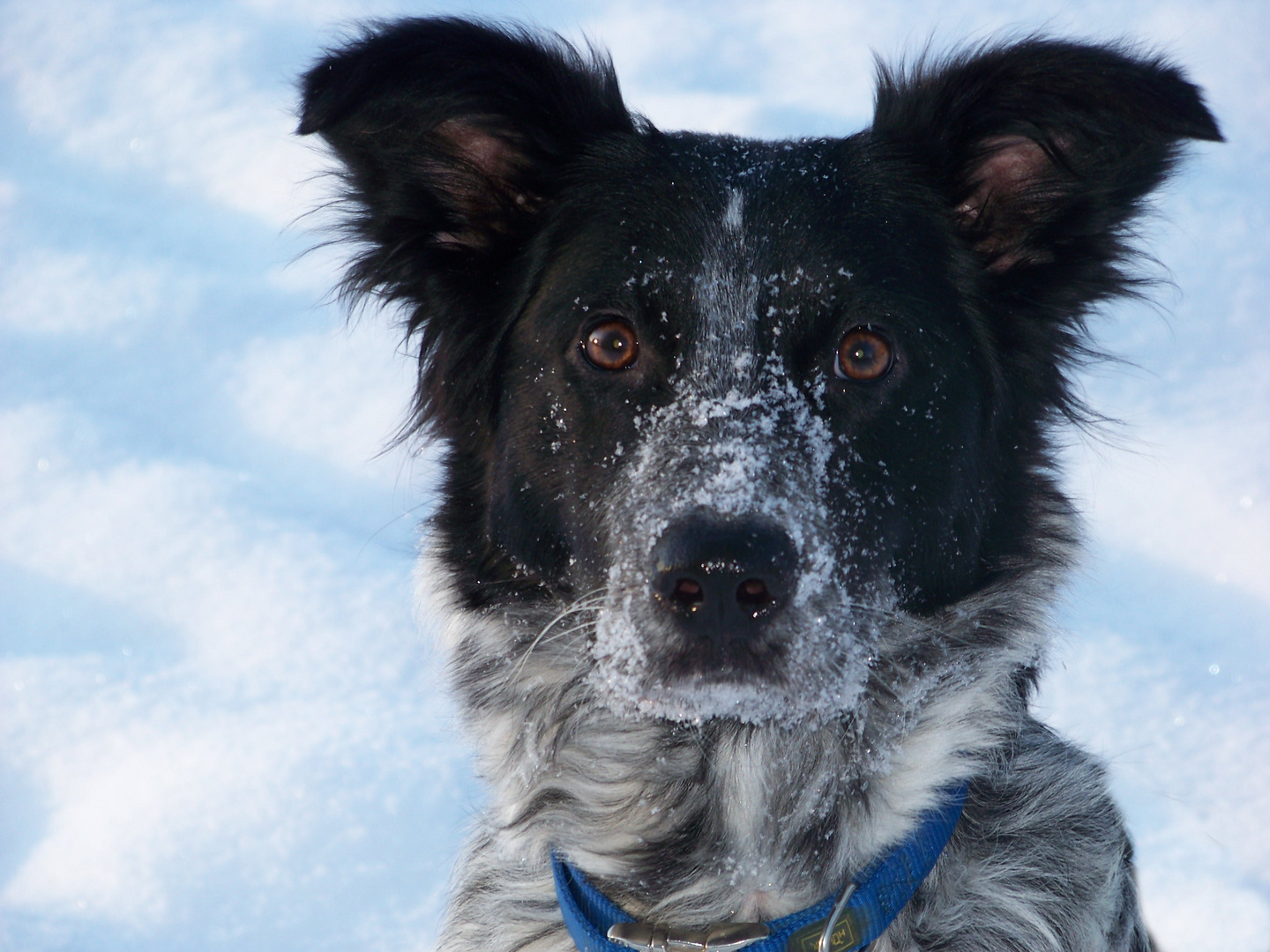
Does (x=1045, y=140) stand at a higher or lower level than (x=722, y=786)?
higher

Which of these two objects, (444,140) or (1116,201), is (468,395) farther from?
(1116,201)

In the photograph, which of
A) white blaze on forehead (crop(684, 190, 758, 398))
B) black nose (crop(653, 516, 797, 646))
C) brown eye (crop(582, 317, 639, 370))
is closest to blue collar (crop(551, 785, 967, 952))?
black nose (crop(653, 516, 797, 646))

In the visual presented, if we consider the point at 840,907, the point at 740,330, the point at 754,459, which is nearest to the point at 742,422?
the point at 754,459

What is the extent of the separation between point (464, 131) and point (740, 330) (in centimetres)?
118

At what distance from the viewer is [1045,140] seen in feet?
12.0

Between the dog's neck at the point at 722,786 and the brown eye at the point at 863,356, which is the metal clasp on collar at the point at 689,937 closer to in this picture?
the dog's neck at the point at 722,786

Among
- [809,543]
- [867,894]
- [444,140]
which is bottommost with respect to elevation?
[867,894]

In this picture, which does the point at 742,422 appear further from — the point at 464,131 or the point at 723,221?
the point at 464,131

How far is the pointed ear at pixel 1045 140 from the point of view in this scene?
341 centimetres

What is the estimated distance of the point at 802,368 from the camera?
3479 mm

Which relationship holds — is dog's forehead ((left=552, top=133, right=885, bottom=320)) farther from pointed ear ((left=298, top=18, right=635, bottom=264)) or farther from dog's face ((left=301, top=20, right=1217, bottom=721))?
pointed ear ((left=298, top=18, right=635, bottom=264))

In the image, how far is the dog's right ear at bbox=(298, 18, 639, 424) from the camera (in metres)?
3.82

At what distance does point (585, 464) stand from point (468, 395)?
679 millimetres

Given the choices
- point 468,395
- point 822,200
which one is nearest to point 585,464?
point 468,395
